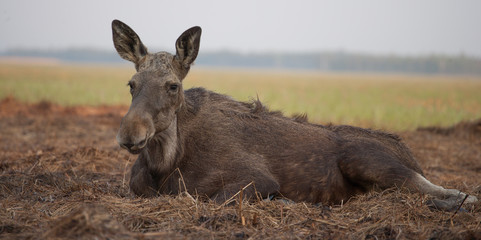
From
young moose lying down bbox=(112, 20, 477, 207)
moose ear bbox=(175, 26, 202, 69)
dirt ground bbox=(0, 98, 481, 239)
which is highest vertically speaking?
moose ear bbox=(175, 26, 202, 69)

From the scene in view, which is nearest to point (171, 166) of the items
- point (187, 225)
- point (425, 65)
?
point (187, 225)

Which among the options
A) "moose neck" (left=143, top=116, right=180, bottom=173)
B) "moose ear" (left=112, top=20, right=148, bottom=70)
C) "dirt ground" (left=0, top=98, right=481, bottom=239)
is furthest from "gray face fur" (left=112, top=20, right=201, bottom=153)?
"dirt ground" (left=0, top=98, right=481, bottom=239)

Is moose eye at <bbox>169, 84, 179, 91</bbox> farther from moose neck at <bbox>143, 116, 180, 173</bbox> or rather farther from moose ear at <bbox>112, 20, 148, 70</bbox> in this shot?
moose ear at <bbox>112, 20, 148, 70</bbox>

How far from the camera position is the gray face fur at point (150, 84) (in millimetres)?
4590

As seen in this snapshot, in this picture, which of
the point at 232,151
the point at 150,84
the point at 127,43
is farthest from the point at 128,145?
the point at 127,43

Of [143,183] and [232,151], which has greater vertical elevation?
[232,151]

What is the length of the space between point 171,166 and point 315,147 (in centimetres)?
204

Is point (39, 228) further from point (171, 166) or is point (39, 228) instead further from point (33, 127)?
point (33, 127)

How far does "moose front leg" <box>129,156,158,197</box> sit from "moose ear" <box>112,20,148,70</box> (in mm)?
1386

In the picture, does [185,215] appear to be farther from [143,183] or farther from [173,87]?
[173,87]

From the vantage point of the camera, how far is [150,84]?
5094 millimetres

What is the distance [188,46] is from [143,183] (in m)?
1.89

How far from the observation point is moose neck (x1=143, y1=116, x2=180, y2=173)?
217 inches

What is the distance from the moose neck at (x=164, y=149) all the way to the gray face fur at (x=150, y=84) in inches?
7.4
